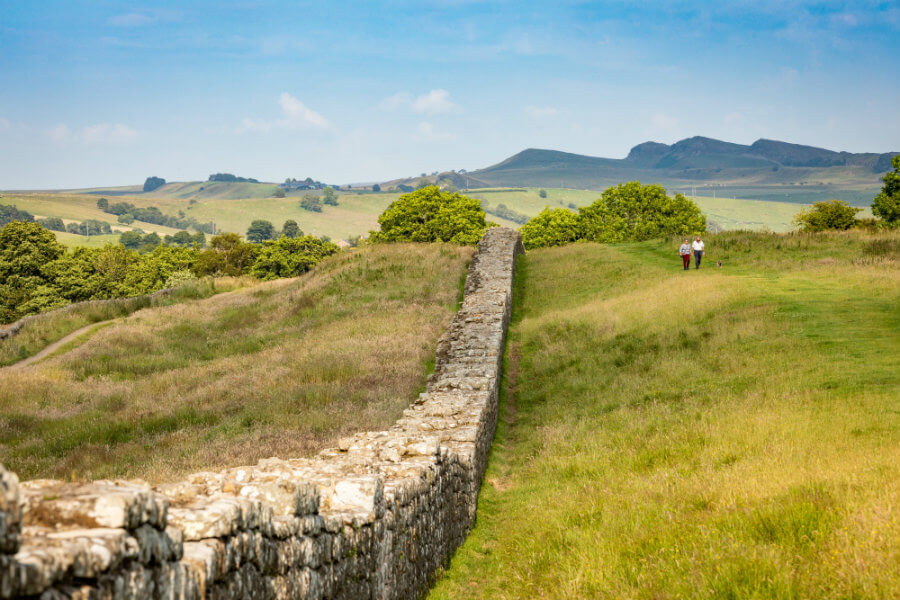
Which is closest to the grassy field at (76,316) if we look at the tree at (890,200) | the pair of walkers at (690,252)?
the pair of walkers at (690,252)

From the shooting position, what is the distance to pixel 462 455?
877 cm

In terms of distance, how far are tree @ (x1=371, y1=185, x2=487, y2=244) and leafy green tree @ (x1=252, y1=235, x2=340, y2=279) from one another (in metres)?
16.0

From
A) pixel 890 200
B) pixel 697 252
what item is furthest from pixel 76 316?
pixel 890 200

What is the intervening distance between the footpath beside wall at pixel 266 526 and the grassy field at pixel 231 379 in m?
0.85

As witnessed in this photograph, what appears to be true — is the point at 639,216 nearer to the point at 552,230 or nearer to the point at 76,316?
the point at 552,230

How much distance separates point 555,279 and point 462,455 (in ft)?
68.6

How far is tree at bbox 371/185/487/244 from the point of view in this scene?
68938 millimetres

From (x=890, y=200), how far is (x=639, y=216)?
2292 cm

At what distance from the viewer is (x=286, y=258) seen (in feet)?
272

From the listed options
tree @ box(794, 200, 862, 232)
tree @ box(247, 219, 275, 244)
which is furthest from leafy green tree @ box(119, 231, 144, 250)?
tree @ box(794, 200, 862, 232)

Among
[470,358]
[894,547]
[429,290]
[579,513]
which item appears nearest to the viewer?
[894,547]

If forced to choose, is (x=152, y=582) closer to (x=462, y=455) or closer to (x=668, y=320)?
(x=462, y=455)

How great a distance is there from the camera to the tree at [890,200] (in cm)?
5066

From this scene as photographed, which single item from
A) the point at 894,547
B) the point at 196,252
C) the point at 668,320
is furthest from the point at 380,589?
the point at 196,252
